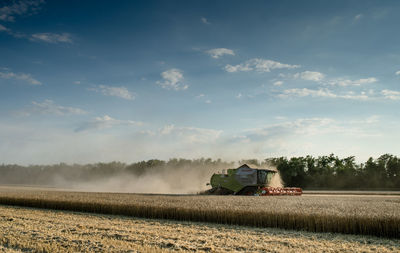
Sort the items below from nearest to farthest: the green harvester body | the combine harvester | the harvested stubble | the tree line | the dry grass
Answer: the dry grass < the harvested stubble < the combine harvester < the green harvester body < the tree line

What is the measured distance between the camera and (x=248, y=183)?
27062 mm

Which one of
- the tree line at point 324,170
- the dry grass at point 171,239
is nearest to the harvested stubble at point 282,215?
the dry grass at point 171,239

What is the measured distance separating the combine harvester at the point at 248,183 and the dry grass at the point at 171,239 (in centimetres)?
1471

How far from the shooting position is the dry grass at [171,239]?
867 centimetres

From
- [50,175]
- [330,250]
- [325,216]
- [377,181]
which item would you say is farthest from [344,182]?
[50,175]

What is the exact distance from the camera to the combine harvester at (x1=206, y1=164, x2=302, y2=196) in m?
26.6

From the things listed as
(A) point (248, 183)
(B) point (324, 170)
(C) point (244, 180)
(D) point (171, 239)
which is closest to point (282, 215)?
(D) point (171, 239)

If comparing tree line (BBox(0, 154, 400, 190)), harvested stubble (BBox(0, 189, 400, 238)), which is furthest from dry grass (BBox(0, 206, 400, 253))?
tree line (BBox(0, 154, 400, 190))

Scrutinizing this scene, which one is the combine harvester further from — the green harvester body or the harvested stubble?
the harvested stubble

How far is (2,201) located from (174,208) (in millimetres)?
14151

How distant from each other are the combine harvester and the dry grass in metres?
14.7

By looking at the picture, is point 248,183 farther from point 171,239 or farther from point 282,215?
point 171,239

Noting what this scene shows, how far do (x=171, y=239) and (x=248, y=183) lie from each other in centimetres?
1802

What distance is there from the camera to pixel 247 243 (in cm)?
924
